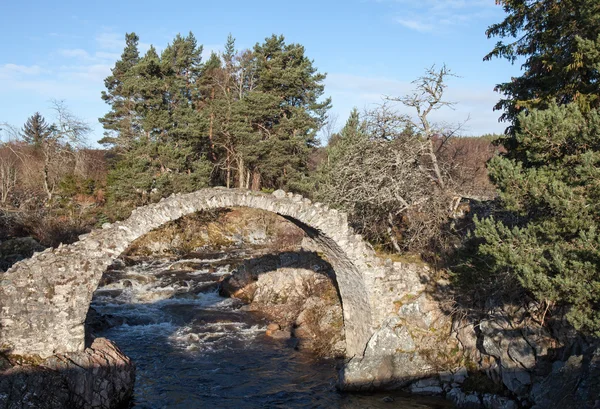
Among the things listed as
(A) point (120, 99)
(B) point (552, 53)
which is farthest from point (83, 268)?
(A) point (120, 99)

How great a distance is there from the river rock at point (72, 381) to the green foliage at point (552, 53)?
1087cm

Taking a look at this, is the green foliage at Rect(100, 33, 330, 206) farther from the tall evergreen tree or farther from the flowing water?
the tall evergreen tree

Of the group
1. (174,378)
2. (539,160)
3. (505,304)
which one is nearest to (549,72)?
(539,160)

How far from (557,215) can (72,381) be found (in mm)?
9862

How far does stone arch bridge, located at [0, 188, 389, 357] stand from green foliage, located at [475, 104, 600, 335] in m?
3.36

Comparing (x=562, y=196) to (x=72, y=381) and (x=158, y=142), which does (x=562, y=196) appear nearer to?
(x=72, y=381)

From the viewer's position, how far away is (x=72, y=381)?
8914 millimetres

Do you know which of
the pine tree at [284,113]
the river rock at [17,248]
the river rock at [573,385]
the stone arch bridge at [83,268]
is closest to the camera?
the river rock at [573,385]

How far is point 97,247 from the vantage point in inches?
374

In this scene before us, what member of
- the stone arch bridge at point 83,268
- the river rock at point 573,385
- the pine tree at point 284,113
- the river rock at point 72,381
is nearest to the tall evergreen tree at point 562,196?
the river rock at point 573,385

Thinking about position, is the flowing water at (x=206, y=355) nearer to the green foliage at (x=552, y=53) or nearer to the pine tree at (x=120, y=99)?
the green foliage at (x=552, y=53)

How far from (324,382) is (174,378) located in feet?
12.7

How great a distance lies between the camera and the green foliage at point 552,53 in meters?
10.2

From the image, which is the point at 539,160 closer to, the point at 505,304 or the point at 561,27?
the point at 505,304
